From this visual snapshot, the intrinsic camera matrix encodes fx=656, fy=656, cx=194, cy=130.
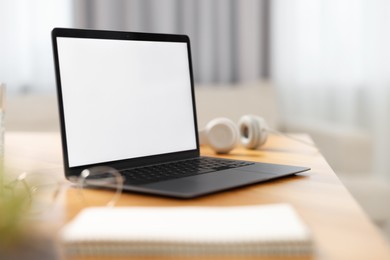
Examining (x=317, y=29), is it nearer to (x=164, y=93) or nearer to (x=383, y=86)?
(x=383, y=86)

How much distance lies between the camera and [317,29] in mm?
3023

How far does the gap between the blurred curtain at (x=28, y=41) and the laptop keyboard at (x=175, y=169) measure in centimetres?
195

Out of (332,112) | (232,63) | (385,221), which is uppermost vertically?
(232,63)

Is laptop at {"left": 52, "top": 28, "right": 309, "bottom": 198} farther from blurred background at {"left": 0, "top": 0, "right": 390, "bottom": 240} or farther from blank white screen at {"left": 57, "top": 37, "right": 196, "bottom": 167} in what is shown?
blurred background at {"left": 0, "top": 0, "right": 390, "bottom": 240}

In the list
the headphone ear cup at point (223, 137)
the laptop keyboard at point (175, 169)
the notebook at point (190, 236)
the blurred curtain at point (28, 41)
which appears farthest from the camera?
the blurred curtain at point (28, 41)

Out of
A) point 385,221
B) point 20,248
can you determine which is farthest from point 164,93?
point 385,221

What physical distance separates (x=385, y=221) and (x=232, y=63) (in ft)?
3.47

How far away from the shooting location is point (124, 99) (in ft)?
3.81

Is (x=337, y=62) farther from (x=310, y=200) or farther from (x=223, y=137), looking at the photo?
(x=310, y=200)

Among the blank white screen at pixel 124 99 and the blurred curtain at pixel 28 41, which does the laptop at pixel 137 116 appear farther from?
the blurred curtain at pixel 28 41

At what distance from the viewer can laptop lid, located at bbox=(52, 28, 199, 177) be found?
104cm

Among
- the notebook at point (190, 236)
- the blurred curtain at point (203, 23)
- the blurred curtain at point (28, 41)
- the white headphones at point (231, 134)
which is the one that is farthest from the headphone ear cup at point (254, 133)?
the blurred curtain at point (28, 41)

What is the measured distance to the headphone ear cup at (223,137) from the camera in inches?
55.1

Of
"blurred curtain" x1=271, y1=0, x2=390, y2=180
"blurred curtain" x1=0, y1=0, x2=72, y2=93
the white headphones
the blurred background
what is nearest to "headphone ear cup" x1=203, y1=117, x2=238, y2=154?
the white headphones
